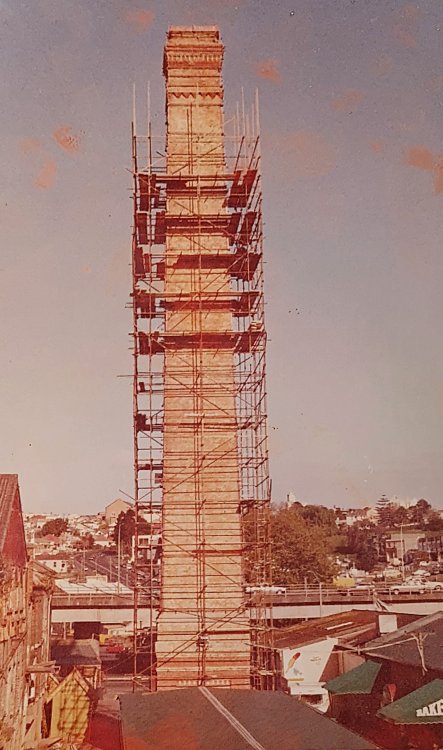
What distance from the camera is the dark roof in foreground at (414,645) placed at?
2006 cm

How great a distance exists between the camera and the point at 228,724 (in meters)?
13.8

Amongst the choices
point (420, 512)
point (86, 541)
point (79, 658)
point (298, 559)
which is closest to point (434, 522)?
point (420, 512)

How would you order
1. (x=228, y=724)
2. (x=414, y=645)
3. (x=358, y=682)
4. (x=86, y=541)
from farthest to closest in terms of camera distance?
1. (x=86, y=541)
2. (x=414, y=645)
3. (x=358, y=682)
4. (x=228, y=724)

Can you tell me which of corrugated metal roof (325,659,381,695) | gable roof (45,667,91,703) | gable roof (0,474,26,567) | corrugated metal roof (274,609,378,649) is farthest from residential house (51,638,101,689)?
corrugated metal roof (325,659,381,695)

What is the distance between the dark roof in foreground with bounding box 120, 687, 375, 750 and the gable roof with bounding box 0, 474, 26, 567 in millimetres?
5117

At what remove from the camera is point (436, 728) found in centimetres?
1795

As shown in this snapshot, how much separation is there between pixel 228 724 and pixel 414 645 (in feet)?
32.1

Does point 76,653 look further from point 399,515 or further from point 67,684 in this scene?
point 399,515

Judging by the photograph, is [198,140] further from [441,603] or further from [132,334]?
[441,603]

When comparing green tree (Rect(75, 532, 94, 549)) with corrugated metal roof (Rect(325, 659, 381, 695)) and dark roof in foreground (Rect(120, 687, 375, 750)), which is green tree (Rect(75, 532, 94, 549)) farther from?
dark roof in foreground (Rect(120, 687, 375, 750))

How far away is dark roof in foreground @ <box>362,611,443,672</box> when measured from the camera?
2006 centimetres

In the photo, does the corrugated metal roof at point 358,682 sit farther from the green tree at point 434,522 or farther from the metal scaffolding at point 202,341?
the green tree at point 434,522

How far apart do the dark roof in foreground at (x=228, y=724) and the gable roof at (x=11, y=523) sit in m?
5.12

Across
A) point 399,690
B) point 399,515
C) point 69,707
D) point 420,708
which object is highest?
point 399,515
